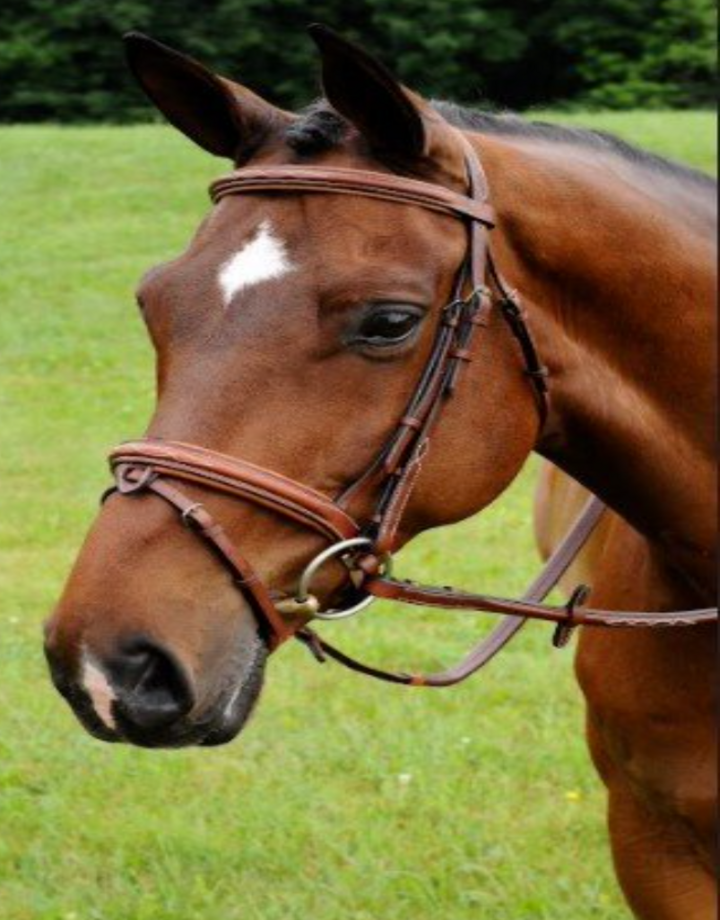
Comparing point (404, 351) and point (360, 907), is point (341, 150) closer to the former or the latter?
point (404, 351)

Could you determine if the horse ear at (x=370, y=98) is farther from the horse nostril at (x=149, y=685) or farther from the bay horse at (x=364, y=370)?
the horse nostril at (x=149, y=685)

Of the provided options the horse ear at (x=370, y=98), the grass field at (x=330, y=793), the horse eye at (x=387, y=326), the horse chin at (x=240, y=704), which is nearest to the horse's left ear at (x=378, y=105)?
the horse ear at (x=370, y=98)

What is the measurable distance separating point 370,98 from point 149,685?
3.09 feet

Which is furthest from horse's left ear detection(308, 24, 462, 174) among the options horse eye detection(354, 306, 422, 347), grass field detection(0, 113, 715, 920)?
grass field detection(0, 113, 715, 920)

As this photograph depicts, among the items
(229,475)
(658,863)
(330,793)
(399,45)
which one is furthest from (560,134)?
(399,45)

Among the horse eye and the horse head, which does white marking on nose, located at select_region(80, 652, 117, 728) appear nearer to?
the horse head

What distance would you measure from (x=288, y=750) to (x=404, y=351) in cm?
335

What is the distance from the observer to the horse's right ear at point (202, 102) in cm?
266

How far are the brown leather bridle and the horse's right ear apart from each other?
13 centimetres

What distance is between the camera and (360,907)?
4.55 metres

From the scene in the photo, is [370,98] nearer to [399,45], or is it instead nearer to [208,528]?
[208,528]

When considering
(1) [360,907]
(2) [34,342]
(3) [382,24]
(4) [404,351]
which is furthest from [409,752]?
(3) [382,24]

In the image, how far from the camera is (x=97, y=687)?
230 cm

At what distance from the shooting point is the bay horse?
2328mm
